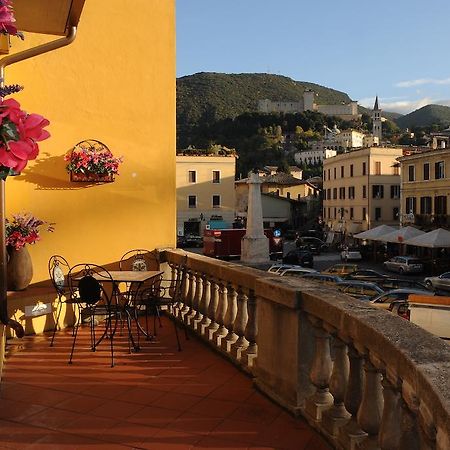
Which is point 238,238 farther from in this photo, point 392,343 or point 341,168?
point 392,343

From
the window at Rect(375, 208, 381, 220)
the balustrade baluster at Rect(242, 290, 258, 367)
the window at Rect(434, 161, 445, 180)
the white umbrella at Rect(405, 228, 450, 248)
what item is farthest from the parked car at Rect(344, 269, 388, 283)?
the window at Rect(375, 208, 381, 220)

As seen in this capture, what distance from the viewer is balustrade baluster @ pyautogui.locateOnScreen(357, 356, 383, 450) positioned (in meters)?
2.54

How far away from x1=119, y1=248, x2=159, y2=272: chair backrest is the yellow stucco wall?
9cm

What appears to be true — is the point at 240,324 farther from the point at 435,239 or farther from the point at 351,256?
the point at 351,256

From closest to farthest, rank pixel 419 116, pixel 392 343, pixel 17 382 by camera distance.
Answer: pixel 392 343 < pixel 17 382 < pixel 419 116

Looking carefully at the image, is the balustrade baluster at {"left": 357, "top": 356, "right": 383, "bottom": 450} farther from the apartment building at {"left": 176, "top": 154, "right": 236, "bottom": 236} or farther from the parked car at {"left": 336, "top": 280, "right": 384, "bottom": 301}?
the apartment building at {"left": 176, "top": 154, "right": 236, "bottom": 236}

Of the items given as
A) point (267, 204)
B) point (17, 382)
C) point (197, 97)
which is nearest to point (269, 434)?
point (17, 382)

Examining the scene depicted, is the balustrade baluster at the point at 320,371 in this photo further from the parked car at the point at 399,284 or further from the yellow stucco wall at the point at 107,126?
the parked car at the point at 399,284

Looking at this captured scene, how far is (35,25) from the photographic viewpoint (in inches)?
234

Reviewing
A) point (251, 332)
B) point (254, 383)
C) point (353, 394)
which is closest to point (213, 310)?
point (251, 332)

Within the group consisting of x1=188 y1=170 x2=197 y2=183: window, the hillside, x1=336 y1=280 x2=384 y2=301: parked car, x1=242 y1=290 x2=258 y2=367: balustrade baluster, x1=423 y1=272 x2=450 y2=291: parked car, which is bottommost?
x1=423 y1=272 x2=450 y2=291: parked car

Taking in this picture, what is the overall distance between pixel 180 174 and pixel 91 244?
156 ft

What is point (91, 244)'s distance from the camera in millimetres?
6977

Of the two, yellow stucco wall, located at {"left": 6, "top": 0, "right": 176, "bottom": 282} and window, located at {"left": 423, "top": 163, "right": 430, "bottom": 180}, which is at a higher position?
window, located at {"left": 423, "top": 163, "right": 430, "bottom": 180}
